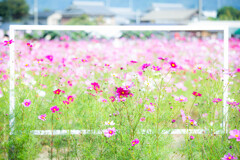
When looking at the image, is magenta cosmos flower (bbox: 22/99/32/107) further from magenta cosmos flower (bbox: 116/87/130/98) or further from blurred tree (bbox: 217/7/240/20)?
blurred tree (bbox: 217/7/240/20)

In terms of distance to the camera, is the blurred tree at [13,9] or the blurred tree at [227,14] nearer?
the blurred tree at [227,14]

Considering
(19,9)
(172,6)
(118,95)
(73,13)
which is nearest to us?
(118,95)

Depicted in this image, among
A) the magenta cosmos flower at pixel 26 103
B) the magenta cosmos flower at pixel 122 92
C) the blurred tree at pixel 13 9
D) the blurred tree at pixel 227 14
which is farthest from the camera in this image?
the blurred tree at pixel 13 9

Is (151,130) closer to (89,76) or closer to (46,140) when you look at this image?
(89,76)

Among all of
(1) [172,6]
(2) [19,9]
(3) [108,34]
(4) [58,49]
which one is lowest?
(4) [58,49]

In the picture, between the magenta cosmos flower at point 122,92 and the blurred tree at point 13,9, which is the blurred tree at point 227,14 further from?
the blurred tree at point 13,9

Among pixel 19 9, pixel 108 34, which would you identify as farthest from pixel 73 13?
pixel 108 34

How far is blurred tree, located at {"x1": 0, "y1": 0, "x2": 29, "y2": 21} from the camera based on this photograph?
4591 cm

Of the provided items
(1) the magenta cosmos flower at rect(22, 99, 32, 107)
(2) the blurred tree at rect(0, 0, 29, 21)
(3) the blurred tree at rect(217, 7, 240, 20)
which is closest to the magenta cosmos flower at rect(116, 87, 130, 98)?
(1) the magenta cosmos flower at rect(22, 99, 32, 107)

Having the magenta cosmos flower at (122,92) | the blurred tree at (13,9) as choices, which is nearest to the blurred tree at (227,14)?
the magenta cosmos flower at (122,92)

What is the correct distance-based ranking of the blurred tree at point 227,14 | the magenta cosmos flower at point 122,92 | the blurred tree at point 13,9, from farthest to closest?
the blurred tree at point 13,9 < the blurred tree at point 227,14 < the magenta cosmos flower at point 122,92

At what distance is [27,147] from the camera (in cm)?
186

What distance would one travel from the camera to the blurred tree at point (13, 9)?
4591cm

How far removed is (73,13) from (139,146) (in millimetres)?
52610
